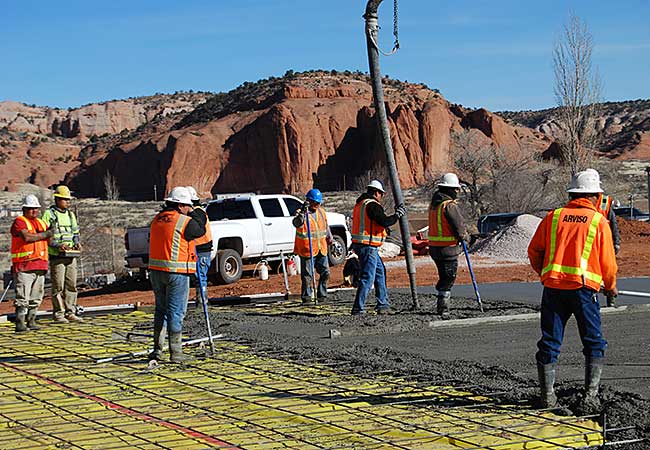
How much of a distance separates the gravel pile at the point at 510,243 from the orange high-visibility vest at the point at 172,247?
17.4 metres

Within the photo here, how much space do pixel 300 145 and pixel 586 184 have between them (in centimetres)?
6845

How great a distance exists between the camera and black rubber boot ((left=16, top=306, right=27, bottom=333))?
14133 millimetres

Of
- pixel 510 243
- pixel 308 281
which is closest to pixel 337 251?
pixel 510 243

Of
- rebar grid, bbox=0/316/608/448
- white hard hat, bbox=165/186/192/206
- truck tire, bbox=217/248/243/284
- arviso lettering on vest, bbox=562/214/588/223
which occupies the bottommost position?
rebar grid, bbox=0/316/608/448

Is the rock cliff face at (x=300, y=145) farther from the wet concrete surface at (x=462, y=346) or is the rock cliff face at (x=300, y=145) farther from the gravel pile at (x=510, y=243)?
the wet concrete surface at (x=462, y=346)

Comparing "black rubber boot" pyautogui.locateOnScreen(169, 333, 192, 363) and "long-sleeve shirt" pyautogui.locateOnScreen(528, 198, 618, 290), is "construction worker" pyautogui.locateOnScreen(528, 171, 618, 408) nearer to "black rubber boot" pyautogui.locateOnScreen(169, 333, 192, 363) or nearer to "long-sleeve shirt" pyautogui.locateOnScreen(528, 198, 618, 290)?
"long-sleeve shirt" pyautogui.locateOnScreen(528, 198, 618, 290)

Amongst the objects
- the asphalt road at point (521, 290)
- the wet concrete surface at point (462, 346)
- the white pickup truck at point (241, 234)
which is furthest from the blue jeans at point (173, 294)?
the white pickup truck at point (241, 234)

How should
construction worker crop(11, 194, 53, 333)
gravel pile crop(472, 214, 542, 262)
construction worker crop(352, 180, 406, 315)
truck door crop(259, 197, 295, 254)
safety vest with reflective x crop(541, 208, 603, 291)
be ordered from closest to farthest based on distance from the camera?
safety vest with reflective x crop(541, 208, 603, 291), construction worker crop(352, 180, 406, 315), construction worker crop(11, 194, 53, 333), truck door crop(259, 197, 295, 254), gravel pile crop(472, 214, 542, 262)

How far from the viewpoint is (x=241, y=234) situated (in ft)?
73.0

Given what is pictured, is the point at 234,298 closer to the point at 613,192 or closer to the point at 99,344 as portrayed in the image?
the point at 99,344

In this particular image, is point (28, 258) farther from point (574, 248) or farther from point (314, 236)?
point (574, 248)

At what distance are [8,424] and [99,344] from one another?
15.5 feet

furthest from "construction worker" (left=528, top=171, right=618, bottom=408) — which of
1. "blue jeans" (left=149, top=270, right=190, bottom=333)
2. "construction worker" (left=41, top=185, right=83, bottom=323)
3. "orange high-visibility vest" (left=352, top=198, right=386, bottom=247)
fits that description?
"construction worker" (left=41, top=185, right=83, bottom=323)

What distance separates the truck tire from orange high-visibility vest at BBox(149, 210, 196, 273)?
11.0 meters
